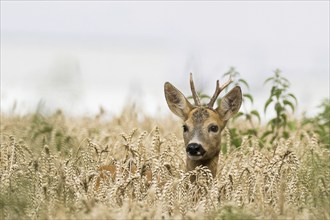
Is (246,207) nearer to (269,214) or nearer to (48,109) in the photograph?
(269,214)

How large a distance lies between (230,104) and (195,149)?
0.95m

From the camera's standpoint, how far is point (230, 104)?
9.52 meters

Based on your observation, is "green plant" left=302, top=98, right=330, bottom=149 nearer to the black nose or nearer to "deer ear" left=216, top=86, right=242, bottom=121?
"deer ear" left=216, top=86, right=242, bottom=121

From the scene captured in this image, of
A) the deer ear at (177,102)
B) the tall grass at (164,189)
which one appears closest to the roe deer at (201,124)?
the deer ear at (177,102)

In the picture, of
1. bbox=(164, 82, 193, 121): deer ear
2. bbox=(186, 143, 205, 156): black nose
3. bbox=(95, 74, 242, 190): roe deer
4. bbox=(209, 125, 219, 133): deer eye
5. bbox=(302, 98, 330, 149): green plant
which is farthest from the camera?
bbox=(302, 98, 330, 149): green plant

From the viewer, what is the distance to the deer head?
8852mm

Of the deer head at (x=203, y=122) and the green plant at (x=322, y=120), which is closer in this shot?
the deer head at (x=203, y=122)

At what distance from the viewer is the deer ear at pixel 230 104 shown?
9.45m

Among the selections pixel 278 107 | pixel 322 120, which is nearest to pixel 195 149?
pixel 278 107

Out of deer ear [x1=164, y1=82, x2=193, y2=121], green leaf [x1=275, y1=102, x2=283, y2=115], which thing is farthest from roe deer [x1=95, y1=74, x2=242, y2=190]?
green leaf [x1=275, y1=102, x2=283, y2=115]

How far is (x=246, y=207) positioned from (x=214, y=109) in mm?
2805

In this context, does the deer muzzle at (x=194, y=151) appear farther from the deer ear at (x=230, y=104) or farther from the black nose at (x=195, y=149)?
the deer ear at (x=230, y=104)

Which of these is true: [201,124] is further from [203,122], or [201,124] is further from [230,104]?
[230,104]

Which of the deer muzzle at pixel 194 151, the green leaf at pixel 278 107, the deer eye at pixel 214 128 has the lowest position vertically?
the deer muzzle at pixel 194 151
